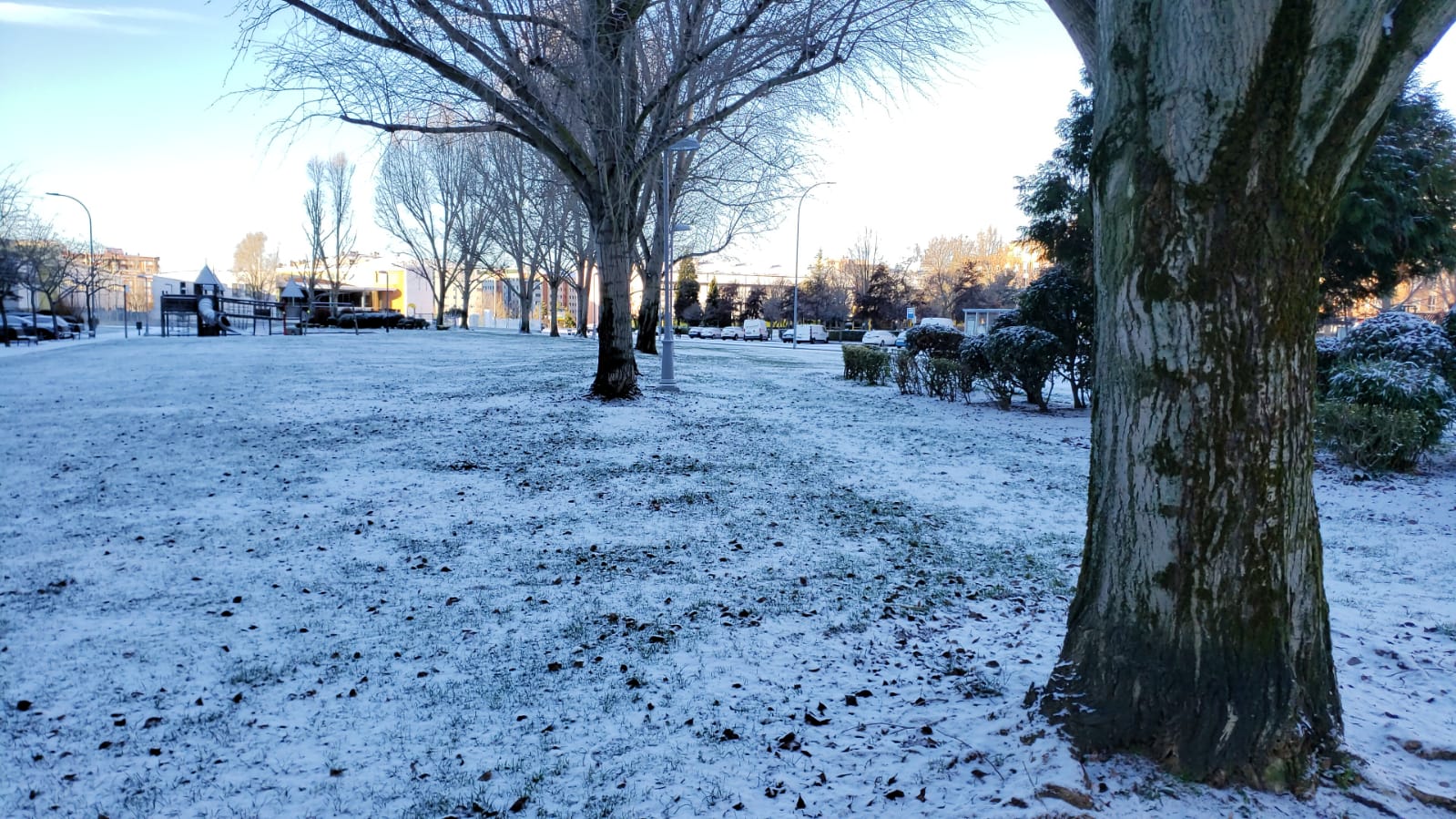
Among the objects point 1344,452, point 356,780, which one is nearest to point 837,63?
point 1344,452

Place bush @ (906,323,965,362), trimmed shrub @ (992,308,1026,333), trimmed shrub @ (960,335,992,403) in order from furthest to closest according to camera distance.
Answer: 1. bush @ (906,323,965,362)
2. trimmed shrub @ (992,308,1026,333)
3. trimmed shrub @ (960,335,992,403)

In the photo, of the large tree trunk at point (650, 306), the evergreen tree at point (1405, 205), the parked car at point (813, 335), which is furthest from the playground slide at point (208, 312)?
the evergreen tree at point (1405, 205)

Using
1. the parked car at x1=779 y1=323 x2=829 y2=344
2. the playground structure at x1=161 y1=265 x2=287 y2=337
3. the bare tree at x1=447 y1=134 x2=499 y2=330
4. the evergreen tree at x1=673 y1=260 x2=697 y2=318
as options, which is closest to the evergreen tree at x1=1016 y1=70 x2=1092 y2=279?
the bare tree at x1=447 y1=134 x2=499 y2=330

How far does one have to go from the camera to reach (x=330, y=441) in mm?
9141

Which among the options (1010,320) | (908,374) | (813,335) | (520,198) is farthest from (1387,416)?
(813,335)

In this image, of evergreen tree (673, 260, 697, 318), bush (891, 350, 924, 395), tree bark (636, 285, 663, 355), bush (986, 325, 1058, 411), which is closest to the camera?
bush (986, 325, 1058, 411)

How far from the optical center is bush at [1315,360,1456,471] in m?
8.11

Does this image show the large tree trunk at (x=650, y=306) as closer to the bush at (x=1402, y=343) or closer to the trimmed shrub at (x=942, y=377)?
the trimmed shrub at (x=942, y=377)

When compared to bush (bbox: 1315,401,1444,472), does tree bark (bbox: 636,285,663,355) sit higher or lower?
higher

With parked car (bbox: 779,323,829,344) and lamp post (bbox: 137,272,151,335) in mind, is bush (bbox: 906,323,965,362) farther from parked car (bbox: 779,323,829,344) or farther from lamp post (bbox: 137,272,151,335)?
lamp post (bbox: 137,272,151,335)

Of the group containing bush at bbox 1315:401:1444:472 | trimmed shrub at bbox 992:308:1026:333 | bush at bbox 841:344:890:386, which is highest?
trimmed shrub at bbox 992:308:1026:333

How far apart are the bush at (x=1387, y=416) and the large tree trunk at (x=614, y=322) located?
29.1ft

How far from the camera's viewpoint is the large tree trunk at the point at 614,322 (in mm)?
12719

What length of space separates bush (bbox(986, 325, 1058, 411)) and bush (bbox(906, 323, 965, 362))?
219 centimetres
